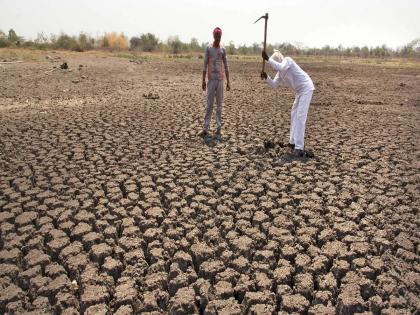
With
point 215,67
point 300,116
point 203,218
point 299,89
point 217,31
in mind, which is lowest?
point 203,218

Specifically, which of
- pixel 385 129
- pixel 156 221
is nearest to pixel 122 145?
pixel 156 221

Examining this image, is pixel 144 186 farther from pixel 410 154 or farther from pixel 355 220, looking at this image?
pixel 410 154

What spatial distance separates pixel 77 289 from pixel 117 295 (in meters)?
0.31

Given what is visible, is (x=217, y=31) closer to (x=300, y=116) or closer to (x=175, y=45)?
(x=300, y=116)

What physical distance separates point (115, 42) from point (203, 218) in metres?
30.3

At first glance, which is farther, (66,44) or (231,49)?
(231,49)

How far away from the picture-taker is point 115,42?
103 ft

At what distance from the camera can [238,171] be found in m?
4.77

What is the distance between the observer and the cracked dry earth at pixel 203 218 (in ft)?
8.69

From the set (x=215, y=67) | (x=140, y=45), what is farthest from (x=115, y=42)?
(x=215, y=67)

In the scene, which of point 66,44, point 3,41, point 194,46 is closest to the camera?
point 3,41

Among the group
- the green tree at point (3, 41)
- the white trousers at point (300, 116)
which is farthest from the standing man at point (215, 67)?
the green tree at point (3, 41)

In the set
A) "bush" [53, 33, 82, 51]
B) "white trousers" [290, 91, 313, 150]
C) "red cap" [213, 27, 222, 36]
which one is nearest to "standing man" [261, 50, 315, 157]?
"white trousers" [290, 91, 313, 150]

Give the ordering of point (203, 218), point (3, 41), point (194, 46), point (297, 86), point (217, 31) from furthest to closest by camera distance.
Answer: point (194, 46)
point (3, 41)
point (217, 31)
point (297, 86)
point (203, 218)
